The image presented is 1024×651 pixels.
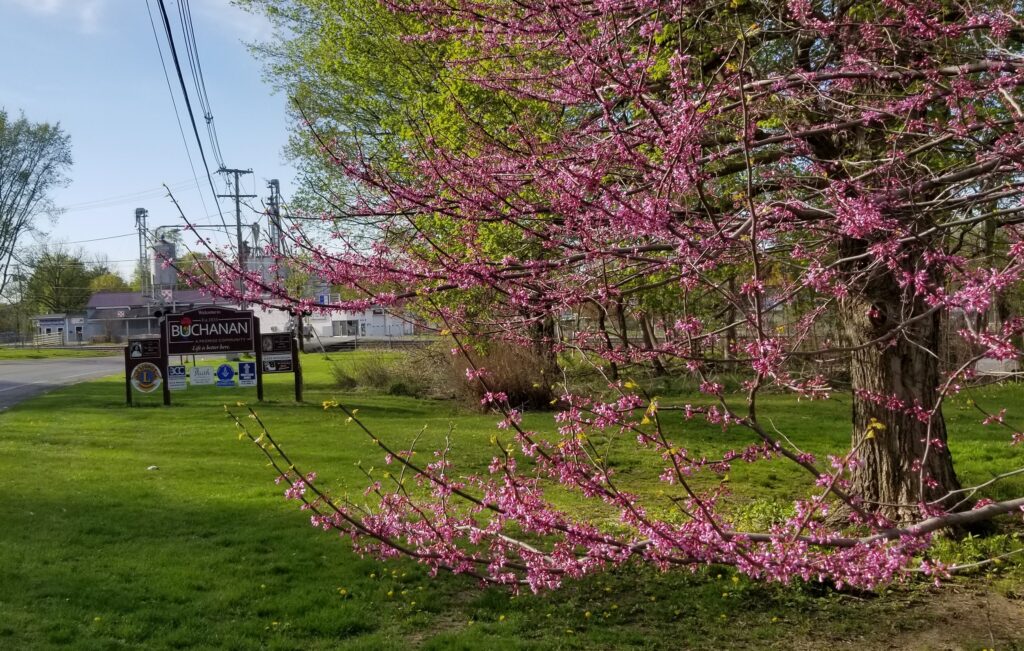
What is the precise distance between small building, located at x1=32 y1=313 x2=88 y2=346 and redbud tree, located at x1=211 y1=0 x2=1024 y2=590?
72.8 m

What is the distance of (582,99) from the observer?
4566mm

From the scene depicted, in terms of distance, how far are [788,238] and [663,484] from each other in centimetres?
454

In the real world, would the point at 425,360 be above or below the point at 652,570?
above

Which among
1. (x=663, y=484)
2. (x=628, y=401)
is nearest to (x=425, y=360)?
(x=663, y=484)

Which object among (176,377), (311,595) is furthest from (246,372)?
(311,595)

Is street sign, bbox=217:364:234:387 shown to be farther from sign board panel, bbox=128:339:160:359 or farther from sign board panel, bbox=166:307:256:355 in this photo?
sign board panel, bbox=128:339:160:359

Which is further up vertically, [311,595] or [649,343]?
[649,343]

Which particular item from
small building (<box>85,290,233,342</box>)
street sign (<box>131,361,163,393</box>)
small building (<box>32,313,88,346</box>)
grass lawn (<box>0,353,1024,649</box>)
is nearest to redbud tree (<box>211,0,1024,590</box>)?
grass lawn (<box>0,353,1024,649</box>)

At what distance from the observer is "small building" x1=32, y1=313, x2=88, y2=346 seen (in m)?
72.8

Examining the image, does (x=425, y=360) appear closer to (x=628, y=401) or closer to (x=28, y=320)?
(x=628, y=401)

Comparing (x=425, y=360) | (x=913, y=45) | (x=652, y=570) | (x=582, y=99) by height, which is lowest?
(x=652, y=570)

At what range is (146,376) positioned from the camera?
1859 centimetres

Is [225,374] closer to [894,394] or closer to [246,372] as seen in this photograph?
[246,372]

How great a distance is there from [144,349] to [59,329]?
238 ft
